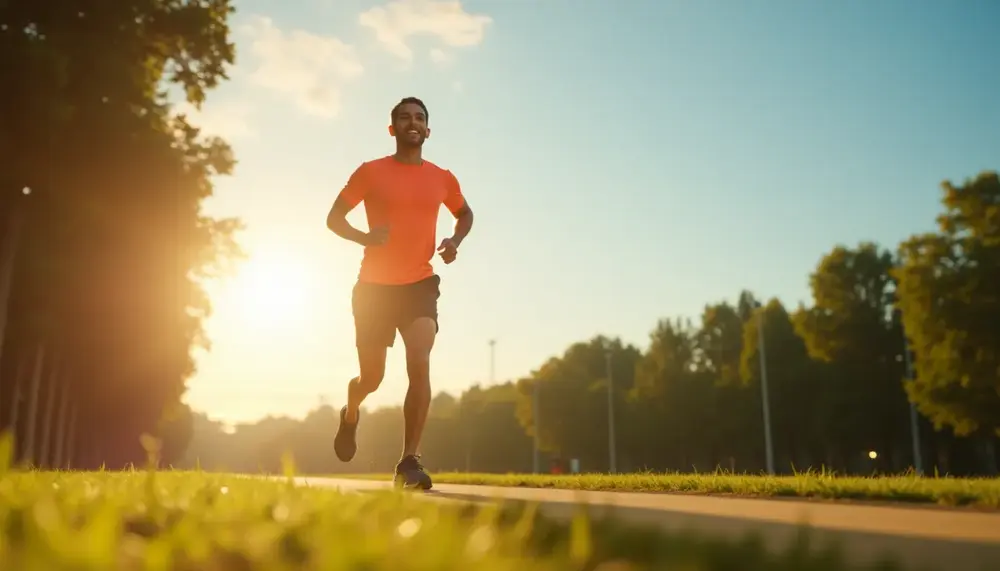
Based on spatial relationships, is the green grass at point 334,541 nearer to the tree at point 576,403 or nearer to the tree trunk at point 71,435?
the tree trunk at point 71,435

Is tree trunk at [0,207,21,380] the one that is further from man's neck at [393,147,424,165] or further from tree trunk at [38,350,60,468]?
man's neck at [393,147,424,165]

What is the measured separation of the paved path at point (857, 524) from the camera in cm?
241

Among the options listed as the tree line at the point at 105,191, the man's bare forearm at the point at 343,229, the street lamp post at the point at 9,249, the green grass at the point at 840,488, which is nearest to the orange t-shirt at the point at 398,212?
the man's bare forearm at the point at 343,229

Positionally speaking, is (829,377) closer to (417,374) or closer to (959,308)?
(959,308)

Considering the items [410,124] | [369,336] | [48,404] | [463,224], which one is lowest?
[369,336]

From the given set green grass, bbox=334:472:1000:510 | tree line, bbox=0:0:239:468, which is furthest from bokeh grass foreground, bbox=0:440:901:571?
tree line, bbox=0:0:239:468

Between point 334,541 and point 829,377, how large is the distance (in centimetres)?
5236

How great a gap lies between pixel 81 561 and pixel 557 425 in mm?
66423

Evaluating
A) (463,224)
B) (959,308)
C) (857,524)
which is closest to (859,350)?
(959,308)

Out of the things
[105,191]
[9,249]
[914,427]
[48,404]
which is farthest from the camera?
[914,427]

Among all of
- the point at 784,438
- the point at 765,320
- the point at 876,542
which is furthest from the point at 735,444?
the point at 876,542

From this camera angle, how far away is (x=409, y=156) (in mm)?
6820

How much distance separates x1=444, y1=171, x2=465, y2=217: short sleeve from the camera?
7.04m

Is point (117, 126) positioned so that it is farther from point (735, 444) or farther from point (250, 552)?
point (735, 444)
